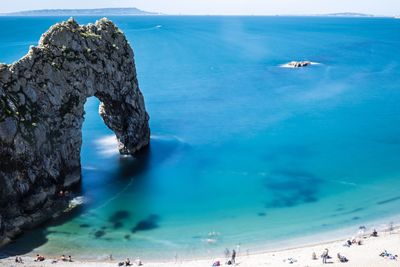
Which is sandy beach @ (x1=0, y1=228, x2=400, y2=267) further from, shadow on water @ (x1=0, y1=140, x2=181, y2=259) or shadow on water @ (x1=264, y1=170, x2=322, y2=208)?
shadow on water @ (x1=264, y1=170, x2=322, y2=208)

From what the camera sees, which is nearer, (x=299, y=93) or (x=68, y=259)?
(x=68, y=259)

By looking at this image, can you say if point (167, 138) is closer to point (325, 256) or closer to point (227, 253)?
point (227, 253)

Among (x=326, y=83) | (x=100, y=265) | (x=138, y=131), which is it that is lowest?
(x=100, y=265)

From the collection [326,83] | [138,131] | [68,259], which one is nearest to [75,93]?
[138,131]

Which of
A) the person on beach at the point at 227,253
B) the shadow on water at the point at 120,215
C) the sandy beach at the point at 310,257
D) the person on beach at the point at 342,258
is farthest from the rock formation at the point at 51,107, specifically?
the person on beach at the point at 342,258

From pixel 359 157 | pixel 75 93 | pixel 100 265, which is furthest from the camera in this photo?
pixel 359 157

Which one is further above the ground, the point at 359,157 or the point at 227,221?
the point at 359,157

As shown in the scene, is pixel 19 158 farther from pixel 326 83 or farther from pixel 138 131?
pixel 326 83
